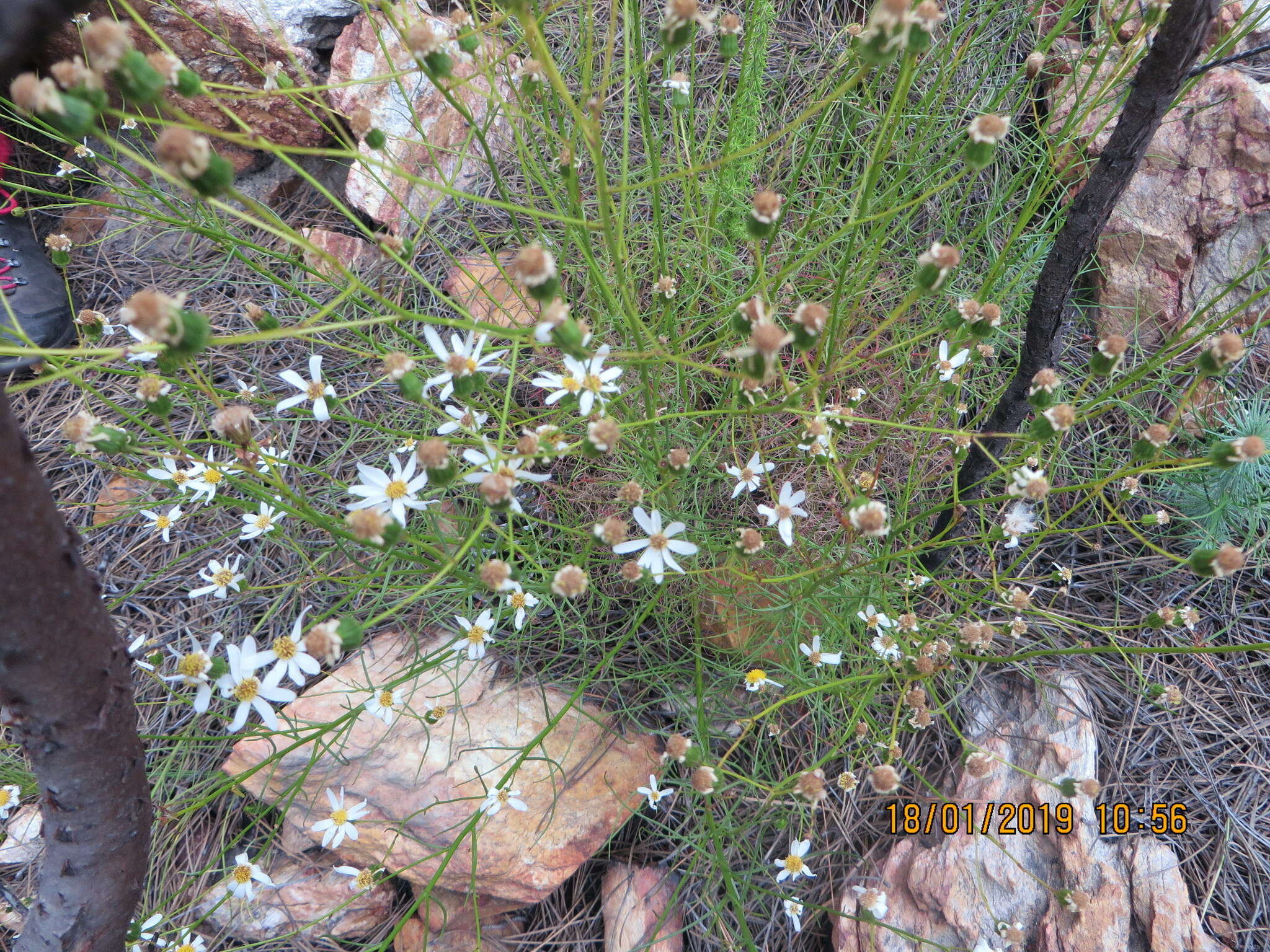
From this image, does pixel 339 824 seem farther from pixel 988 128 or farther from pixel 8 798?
pixel 988 128

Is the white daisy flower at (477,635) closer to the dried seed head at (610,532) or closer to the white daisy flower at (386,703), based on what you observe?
the white daisy flower at (386,703)

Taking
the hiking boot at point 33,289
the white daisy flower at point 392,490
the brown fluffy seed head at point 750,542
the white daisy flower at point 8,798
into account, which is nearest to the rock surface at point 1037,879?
the brown fluffy seed head at point 750,542

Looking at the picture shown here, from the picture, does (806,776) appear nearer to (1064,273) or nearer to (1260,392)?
(1064,273)

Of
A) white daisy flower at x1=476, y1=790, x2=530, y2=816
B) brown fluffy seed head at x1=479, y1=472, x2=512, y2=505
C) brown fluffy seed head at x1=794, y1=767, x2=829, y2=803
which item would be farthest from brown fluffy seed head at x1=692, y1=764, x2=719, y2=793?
brown fluffy seed head at x1=479, y1=472, x2=512, y2=505

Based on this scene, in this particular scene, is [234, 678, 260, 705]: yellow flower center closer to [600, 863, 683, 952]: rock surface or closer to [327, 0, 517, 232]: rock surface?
[600, 863, 683, 952]: rock surface

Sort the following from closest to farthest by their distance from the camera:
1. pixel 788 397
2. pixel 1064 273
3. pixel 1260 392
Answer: pixel 788 397, pixel 1064 273, pixel 1260 392

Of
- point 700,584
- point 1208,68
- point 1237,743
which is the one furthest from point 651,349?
point 1237,743
